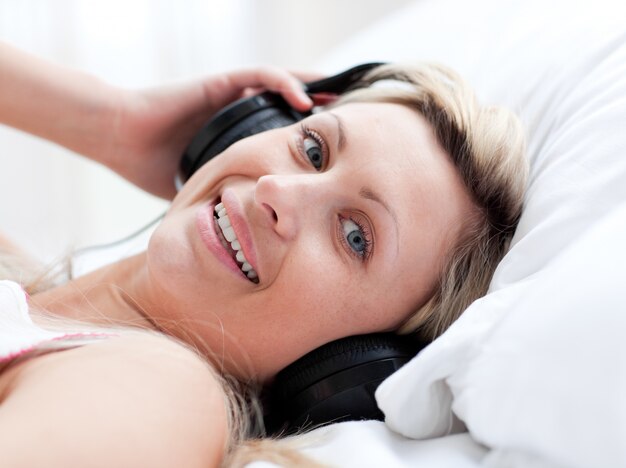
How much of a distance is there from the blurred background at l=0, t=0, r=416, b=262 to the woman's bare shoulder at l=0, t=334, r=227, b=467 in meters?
1.69

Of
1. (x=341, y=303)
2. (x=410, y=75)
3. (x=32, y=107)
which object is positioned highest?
(x=410, y=75)

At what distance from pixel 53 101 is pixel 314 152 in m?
0.68

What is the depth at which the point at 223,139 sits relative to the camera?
1.31 meters

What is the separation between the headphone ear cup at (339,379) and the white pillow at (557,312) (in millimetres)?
70

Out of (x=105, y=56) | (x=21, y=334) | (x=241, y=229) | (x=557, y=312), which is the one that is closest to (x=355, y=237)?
(x=241, y=229)

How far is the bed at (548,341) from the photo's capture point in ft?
2.46

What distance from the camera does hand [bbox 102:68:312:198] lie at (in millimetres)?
1546

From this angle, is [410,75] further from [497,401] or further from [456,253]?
[497,401]

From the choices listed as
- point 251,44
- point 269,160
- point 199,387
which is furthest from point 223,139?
point 251,44

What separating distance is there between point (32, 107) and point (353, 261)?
84 cm

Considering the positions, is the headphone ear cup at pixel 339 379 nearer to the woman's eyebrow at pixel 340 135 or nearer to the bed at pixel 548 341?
the bed at pixel 548 341

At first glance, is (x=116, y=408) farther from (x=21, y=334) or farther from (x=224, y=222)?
(x=224, y=222)

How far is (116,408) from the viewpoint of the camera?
2.45 ft

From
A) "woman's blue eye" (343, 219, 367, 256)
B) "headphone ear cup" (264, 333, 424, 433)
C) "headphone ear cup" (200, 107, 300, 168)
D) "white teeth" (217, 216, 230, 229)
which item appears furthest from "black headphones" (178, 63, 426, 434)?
"headphone ear cup" (200, 107, 300, 168)
